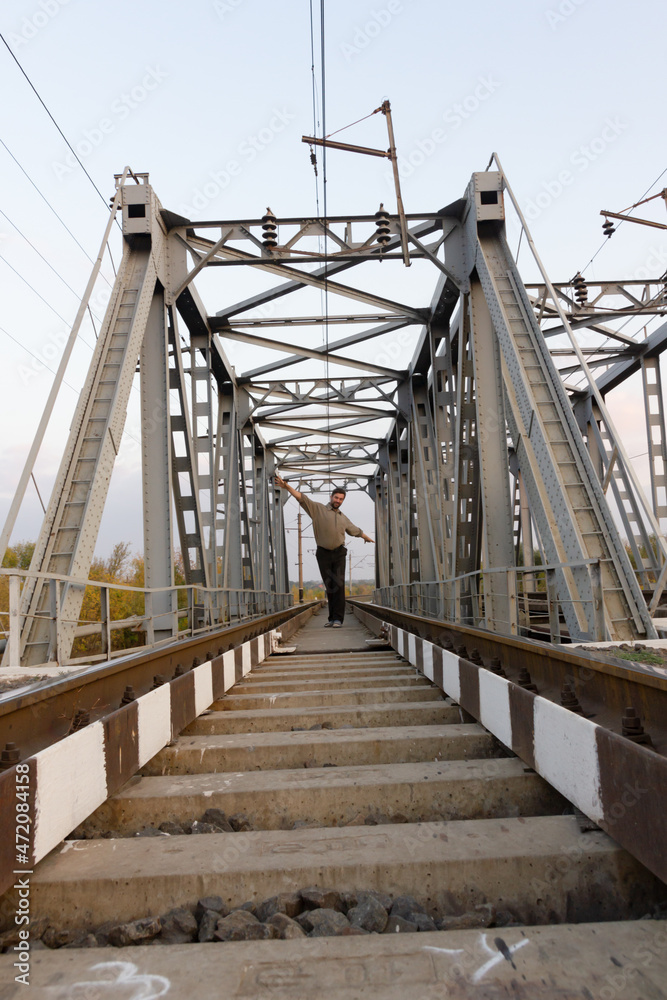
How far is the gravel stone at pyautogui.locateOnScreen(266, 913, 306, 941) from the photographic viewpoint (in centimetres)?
168

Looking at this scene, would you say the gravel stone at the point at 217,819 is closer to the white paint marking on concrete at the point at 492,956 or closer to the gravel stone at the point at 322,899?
the gravel stone at the point at 322,899

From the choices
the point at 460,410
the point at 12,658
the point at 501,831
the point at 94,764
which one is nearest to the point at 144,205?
the point at 460,410

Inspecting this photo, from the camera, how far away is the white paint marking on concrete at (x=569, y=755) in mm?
2115

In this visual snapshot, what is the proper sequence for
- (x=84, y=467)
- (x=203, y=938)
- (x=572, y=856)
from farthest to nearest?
(x=84, y=467) < (x=572, y=856) < (x=203, y=938)

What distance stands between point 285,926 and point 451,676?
293cm

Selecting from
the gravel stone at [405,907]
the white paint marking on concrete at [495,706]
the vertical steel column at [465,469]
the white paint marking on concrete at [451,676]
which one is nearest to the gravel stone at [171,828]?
the gravel stone at [405,907]

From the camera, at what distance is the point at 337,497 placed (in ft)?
35.4

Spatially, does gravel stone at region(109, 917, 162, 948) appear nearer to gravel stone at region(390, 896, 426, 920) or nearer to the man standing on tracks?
gravel stone at region(390, 896, 426, 920)

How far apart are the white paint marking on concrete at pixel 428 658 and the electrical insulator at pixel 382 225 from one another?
5935 mm

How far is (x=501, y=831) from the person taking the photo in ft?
7.13

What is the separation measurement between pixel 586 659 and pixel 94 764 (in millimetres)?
1982

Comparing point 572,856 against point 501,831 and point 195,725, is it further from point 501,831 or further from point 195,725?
point 195,725

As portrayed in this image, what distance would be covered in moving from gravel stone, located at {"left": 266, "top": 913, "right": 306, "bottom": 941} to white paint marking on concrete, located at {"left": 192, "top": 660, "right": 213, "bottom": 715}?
2.51 metres

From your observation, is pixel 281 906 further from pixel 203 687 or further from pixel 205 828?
pixel 203 687
